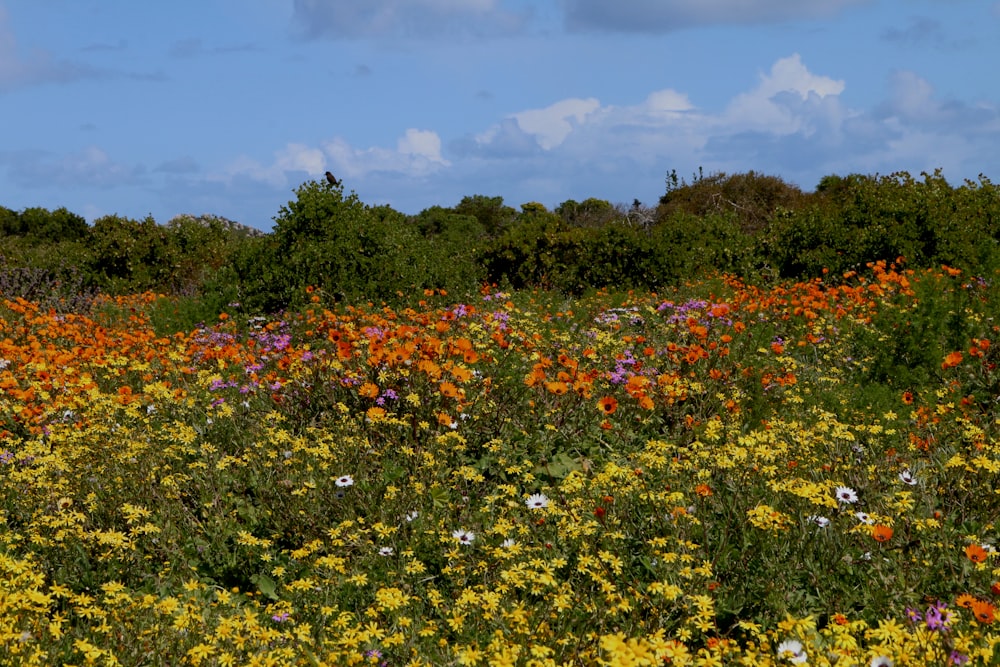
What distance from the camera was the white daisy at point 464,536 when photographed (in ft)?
14.1

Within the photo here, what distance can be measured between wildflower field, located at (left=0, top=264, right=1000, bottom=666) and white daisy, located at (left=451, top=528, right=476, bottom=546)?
0.23ft

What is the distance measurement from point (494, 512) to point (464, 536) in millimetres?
474

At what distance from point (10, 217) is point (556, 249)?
Result: 31.9 metres

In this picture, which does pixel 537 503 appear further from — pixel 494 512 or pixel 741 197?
pixel 741 197

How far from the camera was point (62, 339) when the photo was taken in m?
11.2

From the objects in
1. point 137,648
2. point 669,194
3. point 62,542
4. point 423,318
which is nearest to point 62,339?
point 423,318

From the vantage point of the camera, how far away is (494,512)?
487cm

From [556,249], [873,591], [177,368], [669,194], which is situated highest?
[669,194]

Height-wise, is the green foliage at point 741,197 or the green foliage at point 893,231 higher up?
the green foliage at point 741,197

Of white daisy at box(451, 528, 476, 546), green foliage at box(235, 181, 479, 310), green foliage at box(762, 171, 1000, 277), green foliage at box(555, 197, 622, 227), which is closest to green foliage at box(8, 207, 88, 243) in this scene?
green foliage at box(555, 197, 622, 227)

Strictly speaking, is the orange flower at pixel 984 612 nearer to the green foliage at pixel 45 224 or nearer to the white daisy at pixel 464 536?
the white daisy at pixel 464 536

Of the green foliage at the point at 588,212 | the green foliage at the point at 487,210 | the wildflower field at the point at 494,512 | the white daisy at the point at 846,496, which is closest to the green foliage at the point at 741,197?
the green foliage at the point at 588,212

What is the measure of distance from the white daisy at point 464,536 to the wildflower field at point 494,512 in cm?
7

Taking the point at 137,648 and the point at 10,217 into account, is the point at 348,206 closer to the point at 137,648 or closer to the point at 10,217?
the point at 137,648
